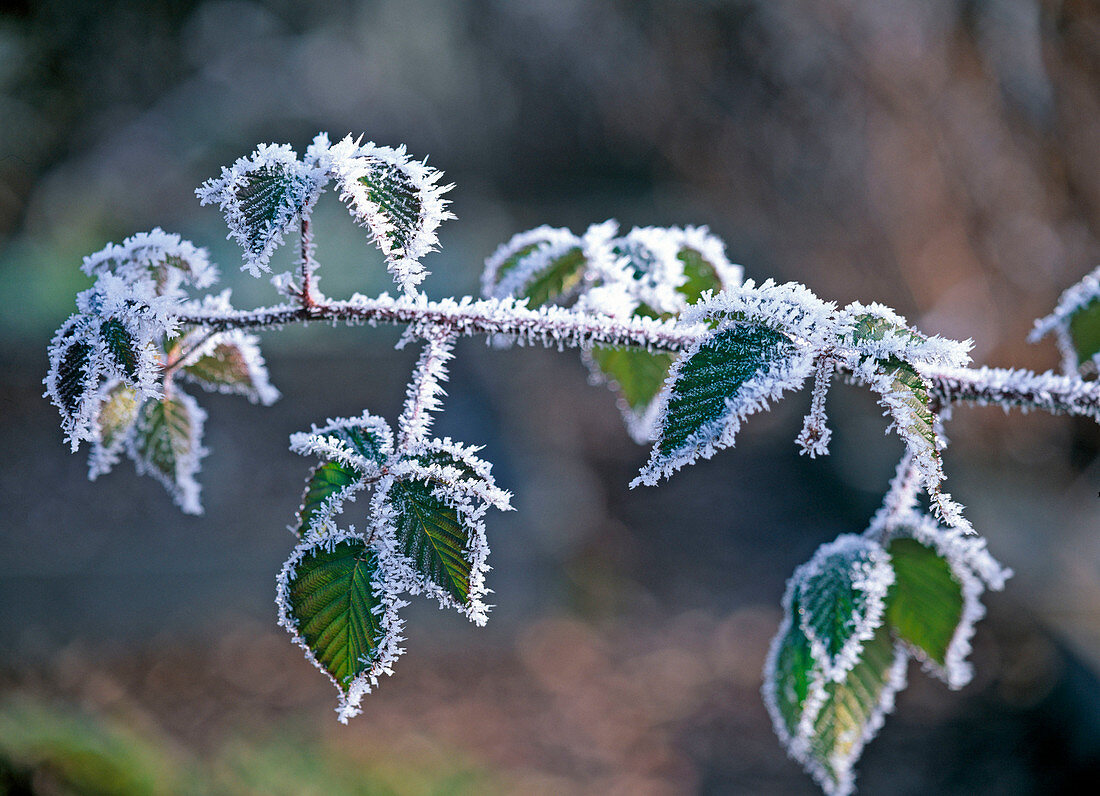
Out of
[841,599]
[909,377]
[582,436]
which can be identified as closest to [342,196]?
[909,377]

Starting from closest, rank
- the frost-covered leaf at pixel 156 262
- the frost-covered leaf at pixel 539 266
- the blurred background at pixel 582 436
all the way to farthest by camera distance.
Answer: the frost-covered leaf at pixel 156 262
the frost-covered leaf at pixel 539 266
the blurred background at pixel 582 436

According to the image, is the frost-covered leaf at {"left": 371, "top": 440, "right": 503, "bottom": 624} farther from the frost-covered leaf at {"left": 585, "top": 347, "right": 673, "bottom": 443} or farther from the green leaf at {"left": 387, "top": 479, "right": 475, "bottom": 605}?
the frost-covered leaf at {"left": 585, "top": 347, "right": 673, "bottom": 443}

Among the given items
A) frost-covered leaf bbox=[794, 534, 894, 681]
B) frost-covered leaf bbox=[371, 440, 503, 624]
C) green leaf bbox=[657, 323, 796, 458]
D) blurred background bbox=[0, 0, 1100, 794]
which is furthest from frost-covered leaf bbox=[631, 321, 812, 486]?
blurred background bbox=[0, 0, 1100, 794]

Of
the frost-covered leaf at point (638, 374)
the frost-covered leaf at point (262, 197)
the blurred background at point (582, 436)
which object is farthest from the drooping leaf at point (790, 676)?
the blurred background at point (582, 436)

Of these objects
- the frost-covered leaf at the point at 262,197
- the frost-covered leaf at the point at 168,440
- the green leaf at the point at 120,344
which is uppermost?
the frost-covered leaf at the point at 262,197

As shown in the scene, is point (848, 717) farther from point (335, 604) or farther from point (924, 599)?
point (335, 604)

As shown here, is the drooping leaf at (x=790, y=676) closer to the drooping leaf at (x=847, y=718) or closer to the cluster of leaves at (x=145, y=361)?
the drooping leaf at (x=847, y=718)

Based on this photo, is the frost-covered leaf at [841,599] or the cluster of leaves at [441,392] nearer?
the cluster of leaves at [441,392]

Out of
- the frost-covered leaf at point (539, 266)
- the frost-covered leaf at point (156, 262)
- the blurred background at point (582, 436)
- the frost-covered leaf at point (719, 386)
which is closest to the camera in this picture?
the frost-covered leaf at point (719, 386)
